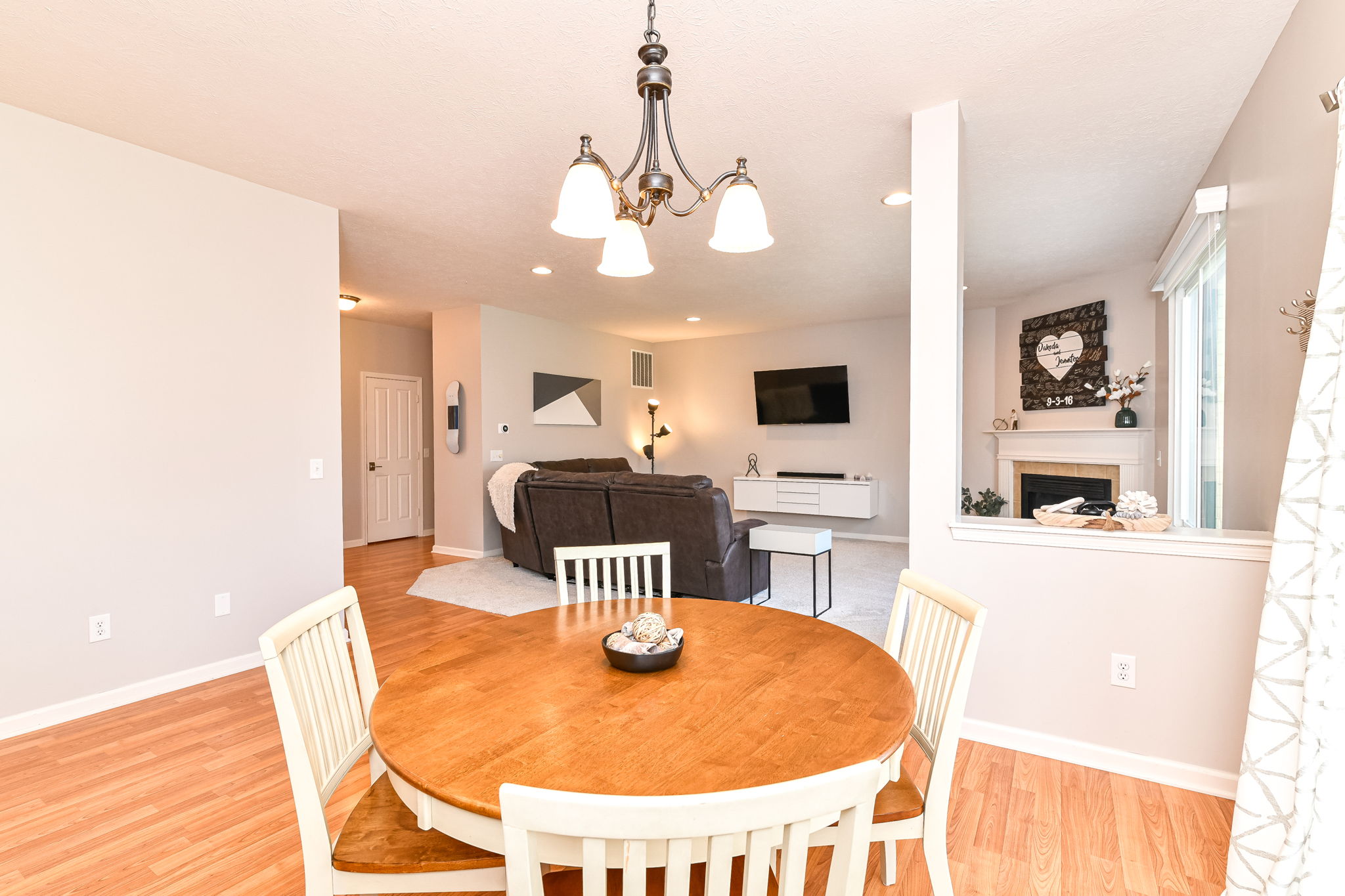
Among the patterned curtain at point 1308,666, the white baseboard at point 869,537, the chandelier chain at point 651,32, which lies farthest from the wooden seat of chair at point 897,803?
the white baseboard at point 869,537

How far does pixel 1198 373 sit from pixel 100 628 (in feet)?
19.3

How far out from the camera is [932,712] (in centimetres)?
147

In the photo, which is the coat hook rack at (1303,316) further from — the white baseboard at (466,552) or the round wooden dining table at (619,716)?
the white baseboard at (466,552)

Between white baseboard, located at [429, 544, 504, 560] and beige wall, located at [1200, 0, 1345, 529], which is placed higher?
beige wall, located at [1200, 0, 1345, 529]

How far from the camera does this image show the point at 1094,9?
193cm

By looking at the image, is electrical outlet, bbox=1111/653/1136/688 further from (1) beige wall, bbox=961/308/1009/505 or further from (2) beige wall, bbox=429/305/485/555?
(2) beige wall, bbox=429/305/485/555

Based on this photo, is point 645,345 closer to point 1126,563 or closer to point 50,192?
point 50,192

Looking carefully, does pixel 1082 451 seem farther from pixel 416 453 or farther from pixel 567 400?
pixel 416 453

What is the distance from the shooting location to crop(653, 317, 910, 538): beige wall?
6.95 meters

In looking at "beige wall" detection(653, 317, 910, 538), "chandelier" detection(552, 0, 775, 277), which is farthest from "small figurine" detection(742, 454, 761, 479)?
"chandelier" detection(552, 0, 775, 277)

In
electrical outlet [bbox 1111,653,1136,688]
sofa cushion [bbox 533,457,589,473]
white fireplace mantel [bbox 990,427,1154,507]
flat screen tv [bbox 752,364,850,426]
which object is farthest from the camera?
flat screen tv [bbox 752,364,850,426]

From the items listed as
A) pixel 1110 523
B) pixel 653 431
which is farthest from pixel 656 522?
pixel 653 431

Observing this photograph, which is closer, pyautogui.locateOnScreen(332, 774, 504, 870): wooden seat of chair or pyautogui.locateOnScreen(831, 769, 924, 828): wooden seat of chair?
pyautogui.locateOnScreen(332, 774, 504, 870): wooden seat of chair

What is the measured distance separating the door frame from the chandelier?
6011 mm
